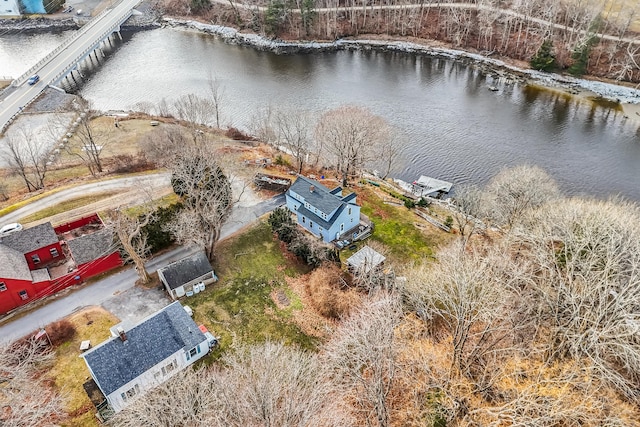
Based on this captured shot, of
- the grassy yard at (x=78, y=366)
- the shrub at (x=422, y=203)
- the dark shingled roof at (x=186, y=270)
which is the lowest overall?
the grassy yard at (x=78, y=366)

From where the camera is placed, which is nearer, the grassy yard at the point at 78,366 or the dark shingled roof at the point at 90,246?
the grassy yard at the point at 78,366

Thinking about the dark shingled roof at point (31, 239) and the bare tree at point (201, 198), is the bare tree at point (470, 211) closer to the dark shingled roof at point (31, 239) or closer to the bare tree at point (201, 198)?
the bare tree at point (201, 198)

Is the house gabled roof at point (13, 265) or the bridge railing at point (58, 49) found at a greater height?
the bridge railing at point (58, 49)

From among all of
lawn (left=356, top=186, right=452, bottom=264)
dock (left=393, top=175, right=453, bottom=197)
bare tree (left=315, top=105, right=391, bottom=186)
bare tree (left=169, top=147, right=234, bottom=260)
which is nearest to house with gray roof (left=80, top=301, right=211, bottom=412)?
bare tree (left=169, top=147, right=234, bottom=260)

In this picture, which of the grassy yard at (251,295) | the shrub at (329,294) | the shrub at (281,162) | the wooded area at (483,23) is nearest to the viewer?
the grassy yard at (251,295)

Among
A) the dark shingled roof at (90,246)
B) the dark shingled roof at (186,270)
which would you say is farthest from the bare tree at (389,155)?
the dark shingled roof at (90,246)

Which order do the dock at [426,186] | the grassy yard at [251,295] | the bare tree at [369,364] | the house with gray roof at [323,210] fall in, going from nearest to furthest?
the bare tree at [369,364], the grassy yard at [251,295], the house with gray roof at [323,210], the dock at [426,186]

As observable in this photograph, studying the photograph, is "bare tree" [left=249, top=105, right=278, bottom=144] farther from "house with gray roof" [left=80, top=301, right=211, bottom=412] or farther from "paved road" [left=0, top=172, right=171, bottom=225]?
"house with gray roof" [left=80, top=301, right=211, bottom=412]

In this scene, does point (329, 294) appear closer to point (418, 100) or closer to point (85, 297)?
point (85, 297)
